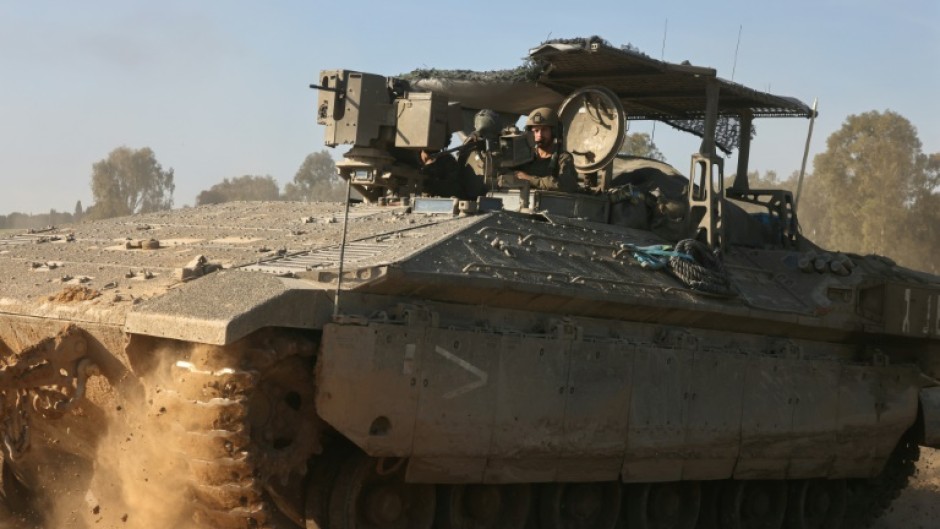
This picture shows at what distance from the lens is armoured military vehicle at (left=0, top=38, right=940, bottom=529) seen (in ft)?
29.9

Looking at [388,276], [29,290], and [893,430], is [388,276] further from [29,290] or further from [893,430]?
[893,430]

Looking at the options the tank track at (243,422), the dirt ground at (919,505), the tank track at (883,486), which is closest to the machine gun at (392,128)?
the tank track at (243,422)

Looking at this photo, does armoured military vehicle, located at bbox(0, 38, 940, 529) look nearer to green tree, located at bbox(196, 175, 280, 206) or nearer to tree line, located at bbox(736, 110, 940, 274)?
tree line, located at bbox(736, 110, 940, 274)

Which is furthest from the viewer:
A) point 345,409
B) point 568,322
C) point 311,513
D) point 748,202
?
point 748,202

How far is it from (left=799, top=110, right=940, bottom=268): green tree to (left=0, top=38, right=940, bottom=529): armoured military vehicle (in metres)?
39.3

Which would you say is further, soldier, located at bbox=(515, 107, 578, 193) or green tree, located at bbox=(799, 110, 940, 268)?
green tree, located at bbox=(799, 110, 940, 268)

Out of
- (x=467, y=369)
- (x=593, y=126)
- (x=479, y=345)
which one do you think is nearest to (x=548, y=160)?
(x=593, y=126)

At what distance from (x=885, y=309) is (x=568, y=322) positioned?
499 centimetres

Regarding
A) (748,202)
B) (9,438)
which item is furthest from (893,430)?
(9,438)

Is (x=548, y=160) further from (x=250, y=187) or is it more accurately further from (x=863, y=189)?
(x=250, y=187)

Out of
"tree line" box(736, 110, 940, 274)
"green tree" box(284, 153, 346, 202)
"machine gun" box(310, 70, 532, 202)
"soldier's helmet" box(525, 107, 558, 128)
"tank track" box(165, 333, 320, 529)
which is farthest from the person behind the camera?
"green tree" box(284, 153, 346, 202)

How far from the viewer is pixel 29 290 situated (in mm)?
10375

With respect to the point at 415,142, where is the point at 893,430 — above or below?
below

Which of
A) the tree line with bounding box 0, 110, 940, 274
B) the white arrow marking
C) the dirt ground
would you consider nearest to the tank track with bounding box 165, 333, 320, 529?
the white arrow marking
